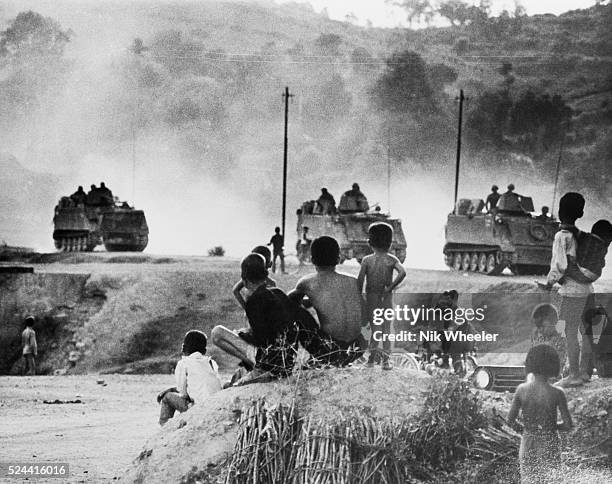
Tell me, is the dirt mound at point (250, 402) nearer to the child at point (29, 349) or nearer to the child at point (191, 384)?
the child at point (191, 384)

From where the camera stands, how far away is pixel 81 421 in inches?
355

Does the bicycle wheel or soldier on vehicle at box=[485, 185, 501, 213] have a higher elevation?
soldier on vehicle at box=[485, 185, 501, 213]

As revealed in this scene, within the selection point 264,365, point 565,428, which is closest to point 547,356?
point 565,428

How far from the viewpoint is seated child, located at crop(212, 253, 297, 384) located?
609 cm

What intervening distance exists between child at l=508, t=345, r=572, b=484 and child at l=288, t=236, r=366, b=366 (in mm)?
806

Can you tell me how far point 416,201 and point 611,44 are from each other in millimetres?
4841

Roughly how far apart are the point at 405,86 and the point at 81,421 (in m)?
6.94

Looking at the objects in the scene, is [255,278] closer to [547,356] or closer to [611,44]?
[547,356]

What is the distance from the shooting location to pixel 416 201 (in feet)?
54.3

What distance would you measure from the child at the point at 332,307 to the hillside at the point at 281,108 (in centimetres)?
574

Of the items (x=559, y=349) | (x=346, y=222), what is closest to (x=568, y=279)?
(x=559, y=349)

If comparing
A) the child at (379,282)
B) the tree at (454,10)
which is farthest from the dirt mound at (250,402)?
the tree at (454,10)

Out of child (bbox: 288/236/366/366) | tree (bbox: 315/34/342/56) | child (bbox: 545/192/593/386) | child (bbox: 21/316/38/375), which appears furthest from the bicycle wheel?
tree (bbox: 315/34/342/56)

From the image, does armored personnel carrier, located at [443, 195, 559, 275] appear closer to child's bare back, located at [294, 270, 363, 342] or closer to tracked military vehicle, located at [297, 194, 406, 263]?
tracked military vehicle, located at [297, 194, 406, 263]
